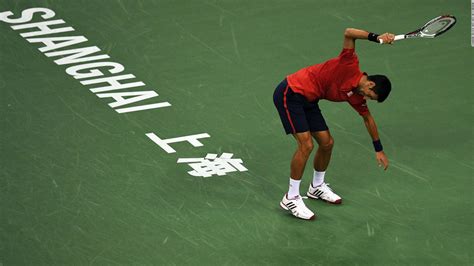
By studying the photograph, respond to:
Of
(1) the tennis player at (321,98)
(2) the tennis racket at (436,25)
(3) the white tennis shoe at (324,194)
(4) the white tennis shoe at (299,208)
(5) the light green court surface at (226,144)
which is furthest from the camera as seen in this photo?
(3) the white tennis shoe at (324,194)

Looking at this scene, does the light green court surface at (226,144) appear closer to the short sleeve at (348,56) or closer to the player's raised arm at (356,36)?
the short sleeve at (348,56)

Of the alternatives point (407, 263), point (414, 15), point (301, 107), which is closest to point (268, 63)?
point (414, 15)

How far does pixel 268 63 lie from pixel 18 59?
3.51m

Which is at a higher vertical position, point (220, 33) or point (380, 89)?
point (380, 89)

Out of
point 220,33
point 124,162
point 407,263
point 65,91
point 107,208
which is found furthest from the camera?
point 220,33

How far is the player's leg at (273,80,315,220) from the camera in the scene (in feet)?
40.2

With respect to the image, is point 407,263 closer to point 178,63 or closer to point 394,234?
point 394,234

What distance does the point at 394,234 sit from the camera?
12172mm

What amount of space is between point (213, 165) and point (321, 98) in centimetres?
189

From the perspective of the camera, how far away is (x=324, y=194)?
12.9m

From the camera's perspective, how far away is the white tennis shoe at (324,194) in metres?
12.8

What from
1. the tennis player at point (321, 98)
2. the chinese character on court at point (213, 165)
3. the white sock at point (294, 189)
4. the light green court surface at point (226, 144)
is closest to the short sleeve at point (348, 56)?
the tennis player at point (321, 98)

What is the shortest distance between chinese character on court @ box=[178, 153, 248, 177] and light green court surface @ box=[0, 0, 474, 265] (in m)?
0.11

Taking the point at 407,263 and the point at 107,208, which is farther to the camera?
the point at 107,208
